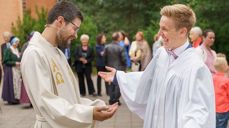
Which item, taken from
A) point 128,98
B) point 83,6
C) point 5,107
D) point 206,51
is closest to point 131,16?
point 83,6

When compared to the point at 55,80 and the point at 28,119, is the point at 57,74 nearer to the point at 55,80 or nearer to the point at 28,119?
the point at 55,80

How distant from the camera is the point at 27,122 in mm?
10344

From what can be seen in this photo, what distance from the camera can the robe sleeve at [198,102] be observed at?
3662 millimetres

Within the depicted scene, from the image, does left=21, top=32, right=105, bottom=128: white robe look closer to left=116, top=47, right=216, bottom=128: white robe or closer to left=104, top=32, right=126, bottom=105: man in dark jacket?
left=116, top=47, right=216, bottom=128: white robe

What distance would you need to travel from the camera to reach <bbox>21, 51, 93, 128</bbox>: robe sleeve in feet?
12.2

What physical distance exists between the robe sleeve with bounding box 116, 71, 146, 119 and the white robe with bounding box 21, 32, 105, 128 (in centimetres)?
65

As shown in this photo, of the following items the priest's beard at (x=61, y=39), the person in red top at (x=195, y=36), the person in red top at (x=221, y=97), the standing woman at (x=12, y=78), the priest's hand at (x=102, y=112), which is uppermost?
the priest's beard at (x=61, y=39)

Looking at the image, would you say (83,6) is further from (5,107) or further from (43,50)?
(43,50)

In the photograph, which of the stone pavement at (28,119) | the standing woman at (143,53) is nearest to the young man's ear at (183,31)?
the stone pavement at (28,119)

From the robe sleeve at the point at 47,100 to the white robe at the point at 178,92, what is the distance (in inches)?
22.7

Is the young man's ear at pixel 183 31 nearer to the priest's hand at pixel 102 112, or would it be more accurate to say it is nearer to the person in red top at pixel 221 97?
the priest's hand at pixel 102 112

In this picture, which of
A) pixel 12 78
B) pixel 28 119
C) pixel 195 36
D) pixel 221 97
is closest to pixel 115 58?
pixel 12 78

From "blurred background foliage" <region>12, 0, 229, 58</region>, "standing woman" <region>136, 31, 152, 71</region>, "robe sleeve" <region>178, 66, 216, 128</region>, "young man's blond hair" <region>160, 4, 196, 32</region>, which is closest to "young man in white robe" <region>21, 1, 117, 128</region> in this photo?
"robe sleeve" <region>178, 66, 216, 128</region>

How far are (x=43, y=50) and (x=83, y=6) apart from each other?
3220cm
